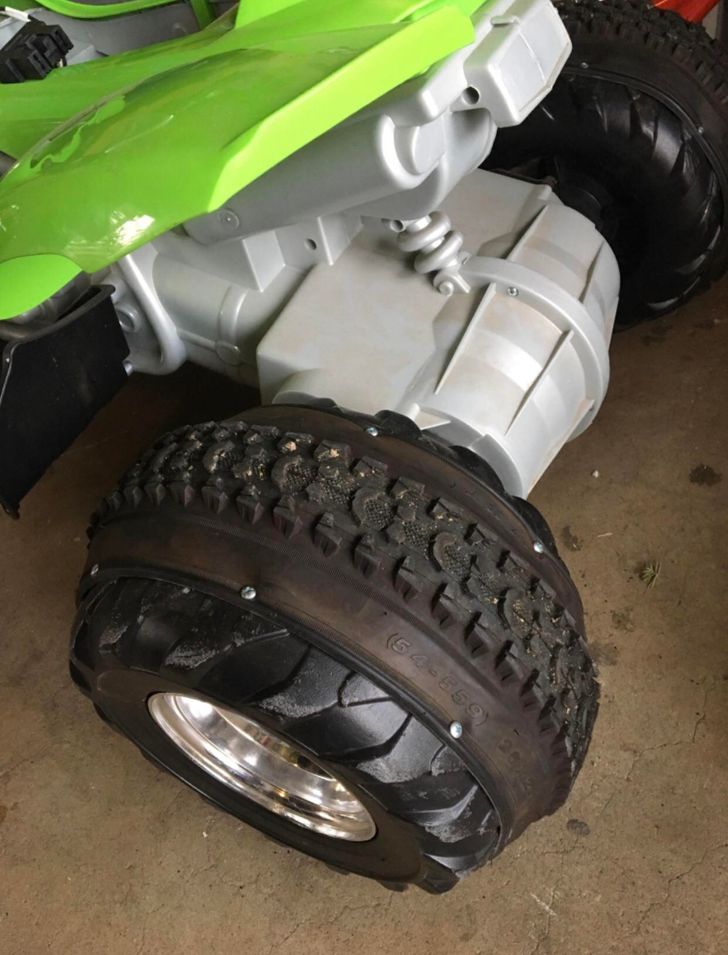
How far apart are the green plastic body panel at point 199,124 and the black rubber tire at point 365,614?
10.4 inches

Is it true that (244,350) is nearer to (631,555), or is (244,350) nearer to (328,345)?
(328,345)

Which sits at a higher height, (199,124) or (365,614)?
(199,124)

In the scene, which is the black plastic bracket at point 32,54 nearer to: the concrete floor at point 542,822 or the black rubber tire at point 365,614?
the black rubber tire at point 365,614

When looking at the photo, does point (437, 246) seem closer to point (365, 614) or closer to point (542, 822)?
point (365, 614)

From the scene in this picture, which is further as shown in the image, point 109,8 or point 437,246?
point 109,8

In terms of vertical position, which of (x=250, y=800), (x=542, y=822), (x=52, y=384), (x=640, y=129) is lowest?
(x=542, y=822)

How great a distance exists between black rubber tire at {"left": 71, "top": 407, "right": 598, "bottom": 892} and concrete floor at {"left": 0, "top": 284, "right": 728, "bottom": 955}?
342 mm

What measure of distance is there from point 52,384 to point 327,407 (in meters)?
0.44

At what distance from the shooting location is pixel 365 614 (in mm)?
921

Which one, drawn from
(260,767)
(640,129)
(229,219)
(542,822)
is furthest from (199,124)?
(542,822)

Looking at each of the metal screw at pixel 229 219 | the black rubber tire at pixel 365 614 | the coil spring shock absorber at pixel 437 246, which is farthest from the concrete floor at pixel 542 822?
the metal screw at pixel 229 219

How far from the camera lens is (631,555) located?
1623mm

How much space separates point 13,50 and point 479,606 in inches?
39.5

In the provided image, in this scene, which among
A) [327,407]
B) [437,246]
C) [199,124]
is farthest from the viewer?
[437,246]
